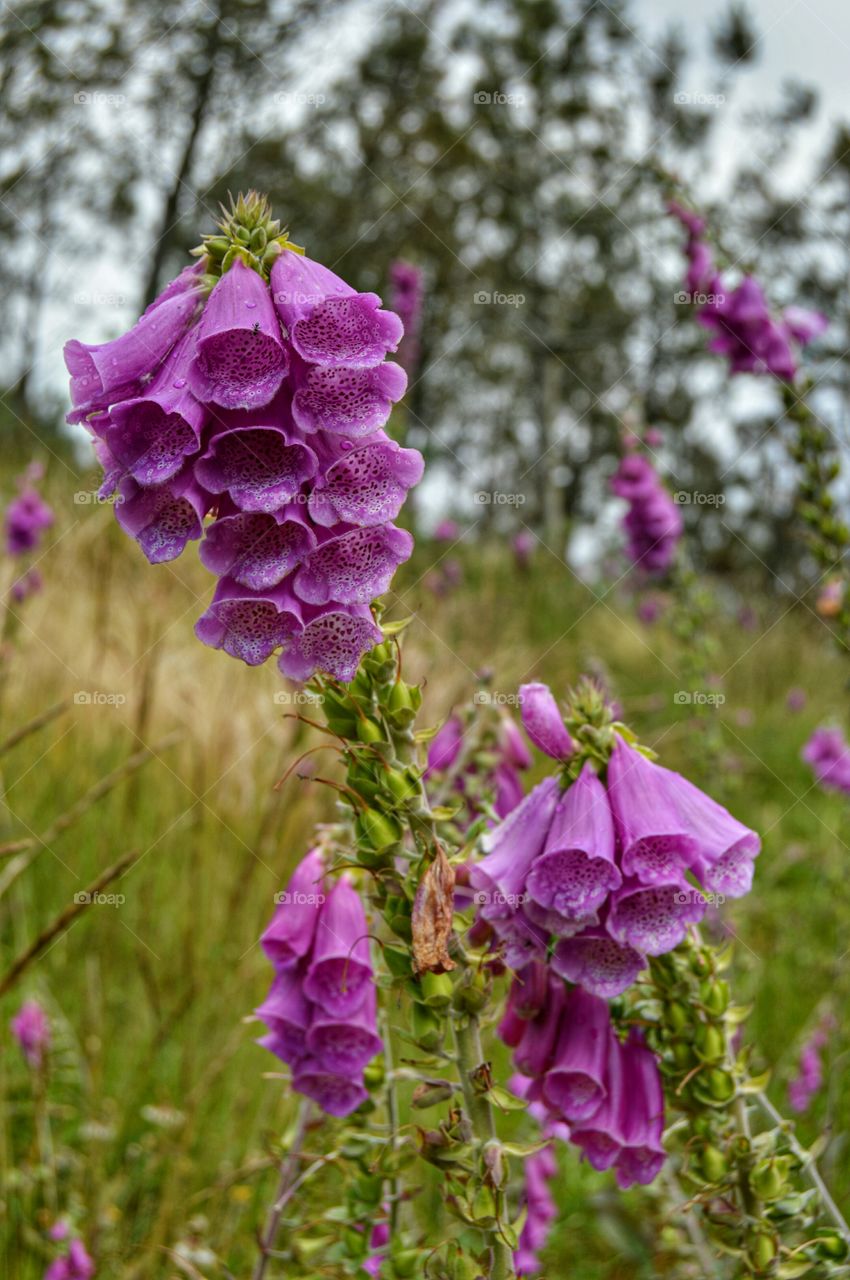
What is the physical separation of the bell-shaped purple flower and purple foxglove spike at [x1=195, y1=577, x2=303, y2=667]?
0.07 metres

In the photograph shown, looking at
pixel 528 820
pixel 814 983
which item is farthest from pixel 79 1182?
pixel 814 983

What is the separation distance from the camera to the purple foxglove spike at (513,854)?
0.94 meters

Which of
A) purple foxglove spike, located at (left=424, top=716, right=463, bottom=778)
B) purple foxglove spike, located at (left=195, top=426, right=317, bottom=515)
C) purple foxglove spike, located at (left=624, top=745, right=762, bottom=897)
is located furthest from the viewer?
purple foxglove spike, located at (left=424, top=716, right=463, bottom=778)

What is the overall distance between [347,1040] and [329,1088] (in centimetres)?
6

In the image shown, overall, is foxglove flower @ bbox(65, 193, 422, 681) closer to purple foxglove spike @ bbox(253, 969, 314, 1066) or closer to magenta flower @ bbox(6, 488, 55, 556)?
purple foxglove spike @ bbox(253, 969, 314, 1066)

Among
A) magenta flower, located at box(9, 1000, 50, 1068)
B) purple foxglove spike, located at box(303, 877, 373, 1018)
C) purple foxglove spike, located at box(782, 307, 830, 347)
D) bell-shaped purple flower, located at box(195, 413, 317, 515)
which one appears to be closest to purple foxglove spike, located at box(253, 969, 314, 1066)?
purple foxglove spike, located at box(303, 877, 373, 1018)

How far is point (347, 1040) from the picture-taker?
1.15m

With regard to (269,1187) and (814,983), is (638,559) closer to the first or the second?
(814,983)

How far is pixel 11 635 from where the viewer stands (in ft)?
8.71

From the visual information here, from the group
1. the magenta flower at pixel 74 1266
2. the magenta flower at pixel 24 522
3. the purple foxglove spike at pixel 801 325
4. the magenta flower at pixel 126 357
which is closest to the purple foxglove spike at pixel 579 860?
the magenta flower at pixel 126 357

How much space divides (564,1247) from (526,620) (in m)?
8.65

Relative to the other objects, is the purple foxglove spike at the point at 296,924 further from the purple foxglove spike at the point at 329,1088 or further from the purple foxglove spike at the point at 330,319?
the purple foxglove spike at the point at 330,319

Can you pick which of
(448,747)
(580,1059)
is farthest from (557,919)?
(448,747)

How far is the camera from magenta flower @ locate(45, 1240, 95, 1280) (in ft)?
5.41
